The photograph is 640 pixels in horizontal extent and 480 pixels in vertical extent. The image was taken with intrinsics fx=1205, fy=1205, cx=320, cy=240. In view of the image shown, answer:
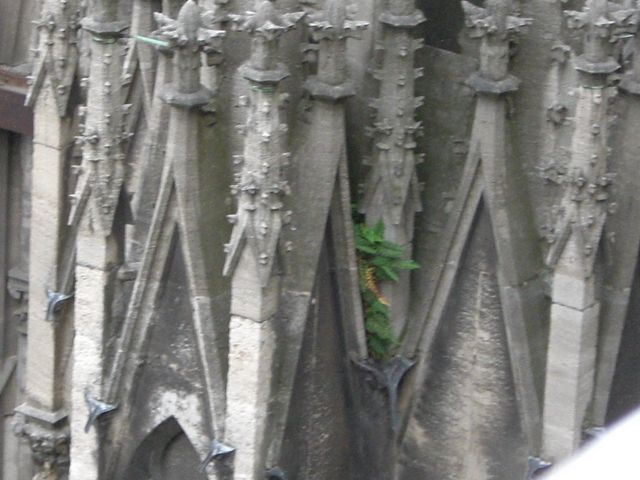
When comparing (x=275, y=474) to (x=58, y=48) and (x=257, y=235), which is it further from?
(x=58, y=48)

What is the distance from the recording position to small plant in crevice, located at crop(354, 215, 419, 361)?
341 inches

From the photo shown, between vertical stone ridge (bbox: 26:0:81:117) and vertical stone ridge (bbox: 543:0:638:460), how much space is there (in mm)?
4568

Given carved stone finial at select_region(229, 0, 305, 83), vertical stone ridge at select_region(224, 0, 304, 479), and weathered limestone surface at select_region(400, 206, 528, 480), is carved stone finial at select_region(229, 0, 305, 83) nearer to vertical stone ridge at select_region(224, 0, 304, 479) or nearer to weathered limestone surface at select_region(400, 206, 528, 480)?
vertical stone ridge at select_region(224, 0, 304, 479)

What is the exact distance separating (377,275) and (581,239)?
175cm

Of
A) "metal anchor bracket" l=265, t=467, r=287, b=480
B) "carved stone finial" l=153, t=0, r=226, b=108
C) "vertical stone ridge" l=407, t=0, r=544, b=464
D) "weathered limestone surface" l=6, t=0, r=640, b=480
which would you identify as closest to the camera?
"carved stone finial" l=153, t=0, r=226, b=108

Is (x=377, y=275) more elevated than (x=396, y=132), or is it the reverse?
(x=396, y=132)

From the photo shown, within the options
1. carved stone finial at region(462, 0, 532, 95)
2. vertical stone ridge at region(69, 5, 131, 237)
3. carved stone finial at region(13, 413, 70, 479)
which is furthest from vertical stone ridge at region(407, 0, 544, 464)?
carved stone finial at region(13, 413, 70, 479)

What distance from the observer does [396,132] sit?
8422 mm

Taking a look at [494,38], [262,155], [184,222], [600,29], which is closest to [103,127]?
[184,222]

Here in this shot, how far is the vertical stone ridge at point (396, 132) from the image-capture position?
829 centimetres

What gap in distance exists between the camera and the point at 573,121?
300 inches

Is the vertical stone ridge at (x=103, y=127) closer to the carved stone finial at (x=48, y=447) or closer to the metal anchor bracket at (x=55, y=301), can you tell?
the metal anchor bracket at (x=55, y=301)

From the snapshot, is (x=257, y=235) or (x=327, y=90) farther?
(x=327, y=90)

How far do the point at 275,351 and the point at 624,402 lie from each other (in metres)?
2.49
